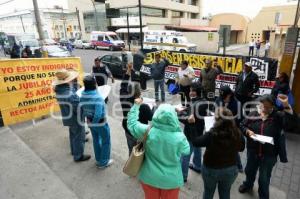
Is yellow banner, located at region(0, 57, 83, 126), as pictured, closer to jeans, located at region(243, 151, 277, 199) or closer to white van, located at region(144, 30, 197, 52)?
jeans, located at region(243, 151, 277, 199)

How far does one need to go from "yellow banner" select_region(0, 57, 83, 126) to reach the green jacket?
4.81 metres

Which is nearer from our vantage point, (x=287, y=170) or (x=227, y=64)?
(x=287, y=170)

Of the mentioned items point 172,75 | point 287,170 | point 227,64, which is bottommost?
point 287,170

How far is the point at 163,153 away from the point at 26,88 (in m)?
5.17

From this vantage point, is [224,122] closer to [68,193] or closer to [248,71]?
[68,193]

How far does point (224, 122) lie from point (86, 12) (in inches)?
1863

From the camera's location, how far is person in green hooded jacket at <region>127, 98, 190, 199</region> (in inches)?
91.9

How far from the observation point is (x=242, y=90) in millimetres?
5688

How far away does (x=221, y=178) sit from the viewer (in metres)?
2.66

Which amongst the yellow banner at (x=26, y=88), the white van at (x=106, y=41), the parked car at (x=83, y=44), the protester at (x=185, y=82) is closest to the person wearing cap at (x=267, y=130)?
the protester at (x=185, y=82)

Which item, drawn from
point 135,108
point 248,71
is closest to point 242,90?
point 248,71

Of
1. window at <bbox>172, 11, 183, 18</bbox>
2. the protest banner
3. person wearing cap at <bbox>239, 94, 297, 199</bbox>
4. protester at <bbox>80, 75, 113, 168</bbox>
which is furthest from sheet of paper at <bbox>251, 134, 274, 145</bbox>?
window at <bbox>172, 11, 183, 18</bbox>

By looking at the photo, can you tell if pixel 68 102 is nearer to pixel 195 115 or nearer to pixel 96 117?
pixel 96 117

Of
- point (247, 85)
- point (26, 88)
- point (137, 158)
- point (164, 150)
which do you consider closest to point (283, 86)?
point (247, 85)
